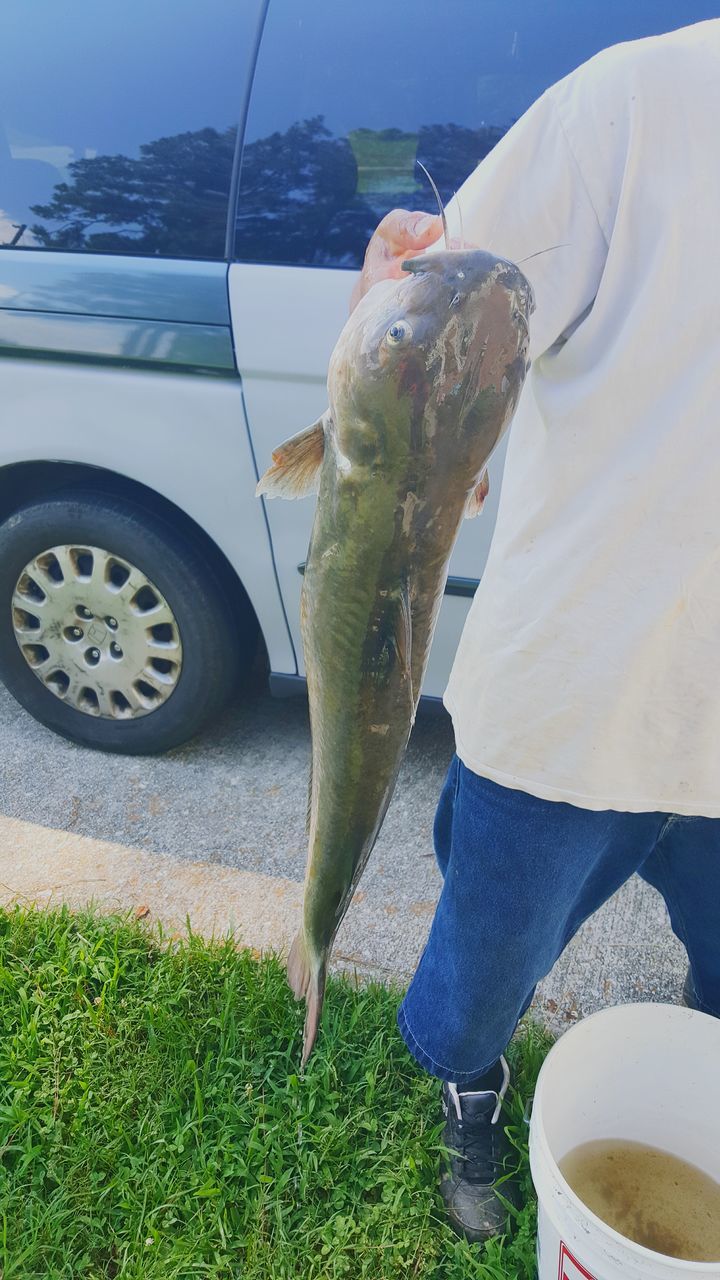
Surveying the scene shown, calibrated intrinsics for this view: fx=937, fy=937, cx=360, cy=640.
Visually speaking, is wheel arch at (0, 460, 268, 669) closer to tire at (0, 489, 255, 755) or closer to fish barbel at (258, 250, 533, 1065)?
tire at (0, 489, 255, 755)

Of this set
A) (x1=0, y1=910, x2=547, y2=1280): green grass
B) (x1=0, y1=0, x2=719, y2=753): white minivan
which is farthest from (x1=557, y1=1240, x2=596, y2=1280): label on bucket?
(x1=0, y1=0, x2=719, y2=753): white minivan

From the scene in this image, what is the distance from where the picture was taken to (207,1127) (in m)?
2.13

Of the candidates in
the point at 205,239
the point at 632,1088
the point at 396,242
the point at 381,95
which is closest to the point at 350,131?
the point at 381,95

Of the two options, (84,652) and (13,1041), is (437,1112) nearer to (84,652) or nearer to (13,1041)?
(13,1041)

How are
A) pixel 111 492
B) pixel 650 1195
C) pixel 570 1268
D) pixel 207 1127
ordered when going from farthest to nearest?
pixel 111 492, pixel 207 1127, pixel 650 1195, pixel 570 1268

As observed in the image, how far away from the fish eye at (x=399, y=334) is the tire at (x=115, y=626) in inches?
83.8

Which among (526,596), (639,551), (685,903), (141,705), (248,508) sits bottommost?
(141,705)

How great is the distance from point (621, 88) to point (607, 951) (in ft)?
7.13

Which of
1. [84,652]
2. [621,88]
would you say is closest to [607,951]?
[84,652]

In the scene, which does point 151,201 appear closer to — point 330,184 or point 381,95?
point 330,184

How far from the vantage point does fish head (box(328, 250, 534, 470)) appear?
102 centimetres

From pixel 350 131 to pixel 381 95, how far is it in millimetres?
120

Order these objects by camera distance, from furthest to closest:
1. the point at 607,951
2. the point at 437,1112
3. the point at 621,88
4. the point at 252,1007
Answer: the point at 607,951, the point at 252,1007, the point at 437,1112, the point at 621,88

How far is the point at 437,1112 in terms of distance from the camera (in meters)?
2.14
